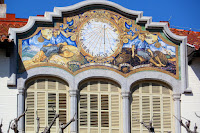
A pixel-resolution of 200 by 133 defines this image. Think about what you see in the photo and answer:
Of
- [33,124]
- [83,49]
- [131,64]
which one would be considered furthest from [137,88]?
[33,124]

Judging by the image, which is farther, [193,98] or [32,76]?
[193,98]

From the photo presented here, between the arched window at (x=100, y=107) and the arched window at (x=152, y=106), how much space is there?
0.90 meters

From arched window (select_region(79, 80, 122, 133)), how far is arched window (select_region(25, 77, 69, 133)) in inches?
36.5

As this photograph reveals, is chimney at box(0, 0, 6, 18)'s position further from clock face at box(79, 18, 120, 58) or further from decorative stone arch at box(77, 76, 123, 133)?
decorative stone arch at box(77, 76, 123, 133)

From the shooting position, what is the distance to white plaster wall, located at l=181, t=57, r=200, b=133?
112 ft

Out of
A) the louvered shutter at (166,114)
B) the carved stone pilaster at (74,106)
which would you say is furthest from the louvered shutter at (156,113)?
the carved stone pilaster at (74,106)

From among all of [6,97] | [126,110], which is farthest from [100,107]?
[6,97]

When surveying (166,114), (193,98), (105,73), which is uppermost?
(105,73)

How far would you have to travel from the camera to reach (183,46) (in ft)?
115

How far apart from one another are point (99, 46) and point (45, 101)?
407 centimetres

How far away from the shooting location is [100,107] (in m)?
33.8

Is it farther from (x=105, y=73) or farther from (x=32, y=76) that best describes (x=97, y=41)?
(x=32, y=76)

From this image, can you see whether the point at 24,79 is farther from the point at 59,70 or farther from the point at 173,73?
the point at 173,73

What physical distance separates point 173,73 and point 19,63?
807 centimetres
